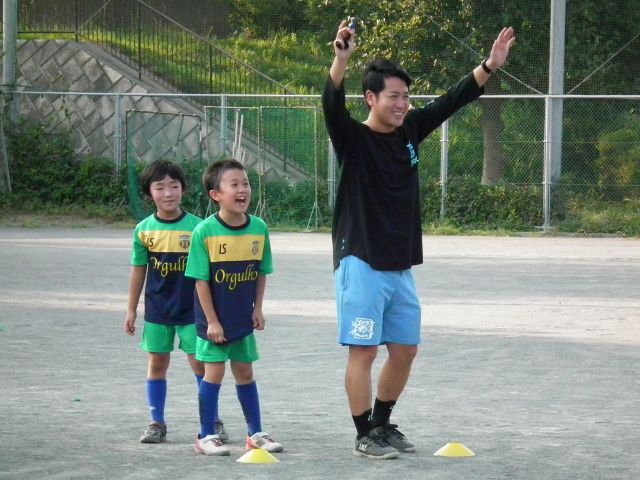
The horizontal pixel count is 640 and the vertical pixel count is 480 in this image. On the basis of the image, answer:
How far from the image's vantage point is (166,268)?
7.00 m

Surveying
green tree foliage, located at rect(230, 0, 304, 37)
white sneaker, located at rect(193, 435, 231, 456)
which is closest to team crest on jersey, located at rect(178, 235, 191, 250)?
white sneaker, located at rect(193, 435, 231, 456)

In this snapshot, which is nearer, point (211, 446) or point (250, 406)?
point (211, 446)

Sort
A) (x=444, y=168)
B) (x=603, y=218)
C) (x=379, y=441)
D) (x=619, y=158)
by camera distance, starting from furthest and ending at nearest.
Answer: (x=619, y=158) < (x=444, y=168) < (x=603, y=218) < (x=379, y=441)

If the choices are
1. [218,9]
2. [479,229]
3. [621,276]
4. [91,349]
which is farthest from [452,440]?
[218,9]

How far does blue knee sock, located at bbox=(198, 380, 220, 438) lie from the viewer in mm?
6418

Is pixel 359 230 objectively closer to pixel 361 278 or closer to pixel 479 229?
pixel 361 278

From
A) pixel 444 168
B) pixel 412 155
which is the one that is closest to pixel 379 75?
pixel 412 155

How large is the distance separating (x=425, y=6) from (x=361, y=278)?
65.7 feet

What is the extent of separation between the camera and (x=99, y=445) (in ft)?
21.2

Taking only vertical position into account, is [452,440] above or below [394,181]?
below

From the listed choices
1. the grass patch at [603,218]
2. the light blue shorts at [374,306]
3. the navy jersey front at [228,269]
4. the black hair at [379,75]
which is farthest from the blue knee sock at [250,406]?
the grass patch at [603,218]

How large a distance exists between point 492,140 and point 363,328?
61.1 ft

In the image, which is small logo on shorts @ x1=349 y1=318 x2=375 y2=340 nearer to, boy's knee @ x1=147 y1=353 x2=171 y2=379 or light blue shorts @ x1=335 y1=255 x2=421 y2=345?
light blue shorts @ x1=335 y1=255 x2=421 y2=345

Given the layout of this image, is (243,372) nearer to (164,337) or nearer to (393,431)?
(164,337)
